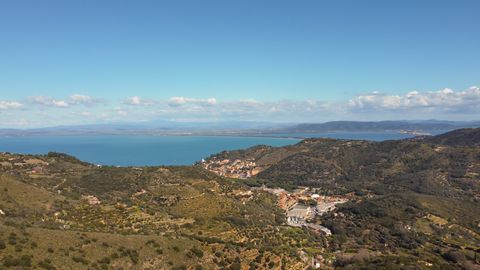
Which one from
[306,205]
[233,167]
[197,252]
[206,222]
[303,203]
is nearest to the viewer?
[197,252]

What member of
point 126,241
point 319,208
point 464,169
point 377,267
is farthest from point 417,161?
point 126,241

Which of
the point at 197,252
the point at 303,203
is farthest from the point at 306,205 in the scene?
the point at 197,252

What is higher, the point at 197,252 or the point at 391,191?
the point at 197,252

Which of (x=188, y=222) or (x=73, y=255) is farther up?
(x=73, y=255)

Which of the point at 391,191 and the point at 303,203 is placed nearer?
the point at 303,203

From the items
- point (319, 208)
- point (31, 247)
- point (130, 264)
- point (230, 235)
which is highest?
point (31, 247)

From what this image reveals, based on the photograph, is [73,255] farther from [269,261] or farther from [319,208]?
[319,208]

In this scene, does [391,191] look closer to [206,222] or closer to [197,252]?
[206,222]

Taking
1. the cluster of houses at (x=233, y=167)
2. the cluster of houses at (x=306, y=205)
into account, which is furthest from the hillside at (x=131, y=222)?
the cluster of houses at (x=233, y=167)
